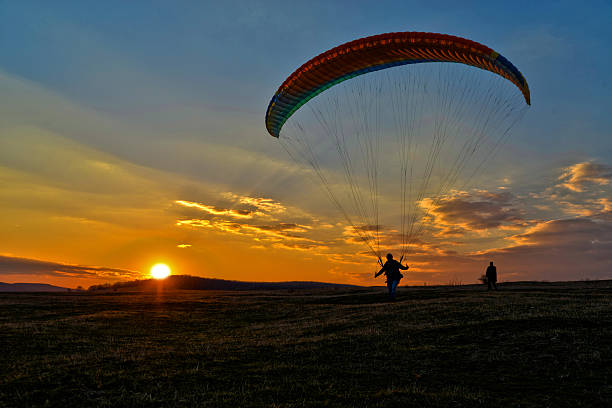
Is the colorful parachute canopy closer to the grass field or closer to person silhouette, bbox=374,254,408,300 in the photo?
person silhouette, bbox=374,254,408,300

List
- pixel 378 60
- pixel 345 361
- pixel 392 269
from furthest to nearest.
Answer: pixel 392 269
pixel 378 60
pixel 345 361

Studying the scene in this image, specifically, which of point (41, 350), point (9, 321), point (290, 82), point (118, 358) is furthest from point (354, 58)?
point (9, 321)

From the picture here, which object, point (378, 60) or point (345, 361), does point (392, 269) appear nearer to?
point (378, 60)

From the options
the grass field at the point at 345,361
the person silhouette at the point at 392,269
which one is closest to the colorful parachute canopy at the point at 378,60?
the person silhouette at the point at 392,269

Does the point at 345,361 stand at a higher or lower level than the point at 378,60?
lower

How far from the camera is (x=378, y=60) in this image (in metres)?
23.8

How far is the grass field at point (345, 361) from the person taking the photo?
9641 mm

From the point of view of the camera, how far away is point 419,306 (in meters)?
23.2

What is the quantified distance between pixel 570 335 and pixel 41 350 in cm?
1888

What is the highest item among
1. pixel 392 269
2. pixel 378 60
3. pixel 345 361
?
pixel 378 60

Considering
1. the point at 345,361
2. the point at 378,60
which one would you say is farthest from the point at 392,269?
the point at 345,361

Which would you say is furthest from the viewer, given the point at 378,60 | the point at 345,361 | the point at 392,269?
the point at 392,269

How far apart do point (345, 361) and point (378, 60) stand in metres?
16.7

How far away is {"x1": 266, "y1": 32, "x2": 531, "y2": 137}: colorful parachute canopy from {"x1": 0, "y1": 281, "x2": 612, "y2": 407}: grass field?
1195 centimetres
